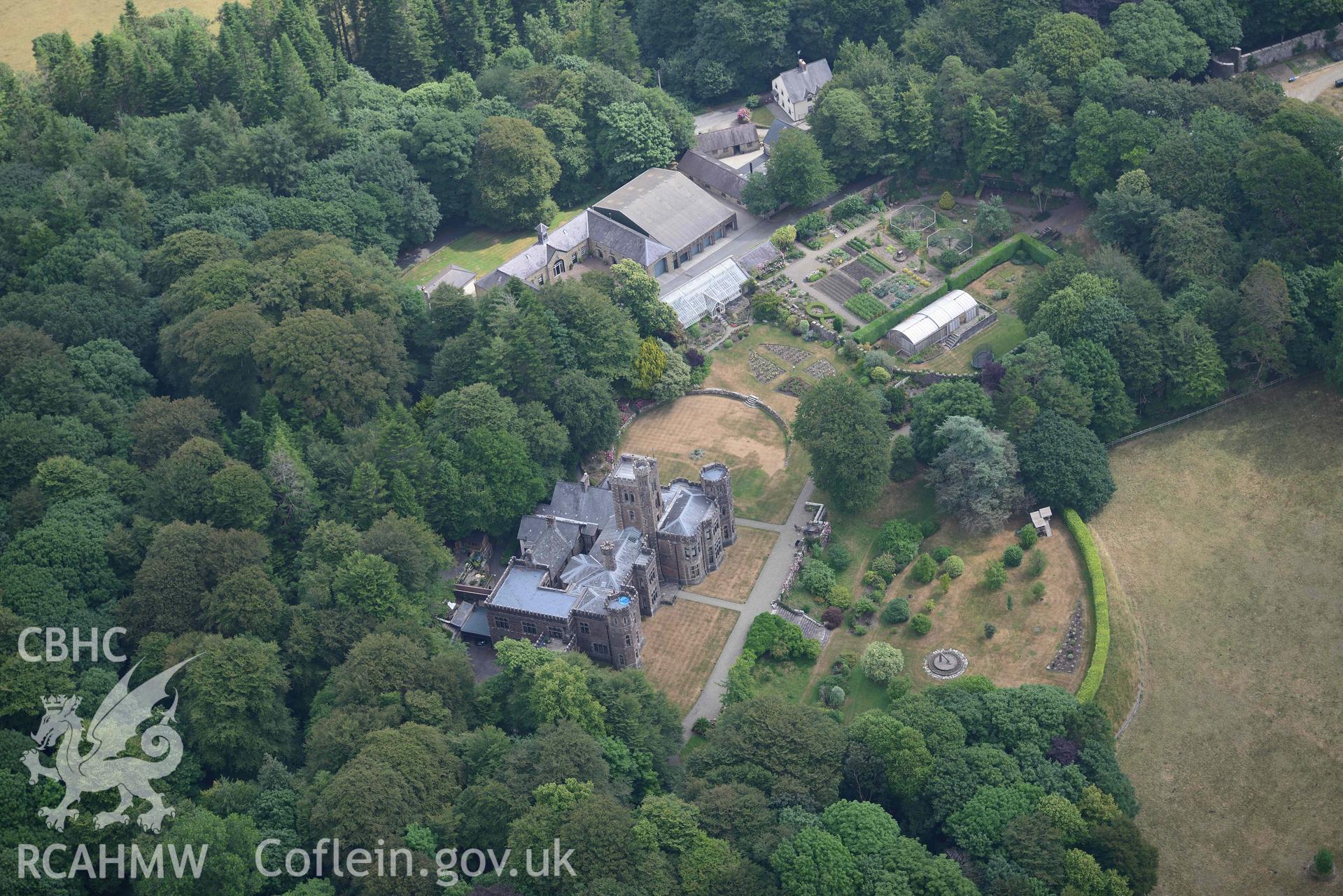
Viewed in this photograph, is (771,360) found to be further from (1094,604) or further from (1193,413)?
(1094,604)

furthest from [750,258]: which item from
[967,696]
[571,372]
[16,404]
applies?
[16,404]

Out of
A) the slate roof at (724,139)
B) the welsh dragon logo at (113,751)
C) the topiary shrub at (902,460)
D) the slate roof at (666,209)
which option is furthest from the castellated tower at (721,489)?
the slate roof at (724,139)

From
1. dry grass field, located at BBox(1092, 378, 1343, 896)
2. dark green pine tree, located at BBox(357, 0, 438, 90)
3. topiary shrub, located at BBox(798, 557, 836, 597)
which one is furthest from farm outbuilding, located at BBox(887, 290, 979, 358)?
dark green pine tree, located at BBox(357, 0, 438, 90)

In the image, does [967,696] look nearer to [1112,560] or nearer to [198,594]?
[1112,560]

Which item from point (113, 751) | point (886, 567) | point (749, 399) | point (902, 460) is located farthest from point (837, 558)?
point (113, 751)

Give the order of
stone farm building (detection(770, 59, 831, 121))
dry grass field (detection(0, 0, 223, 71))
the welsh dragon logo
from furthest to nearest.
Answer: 1. dry grass field (detection(0, 0, 223, 71))
2. stone farm building (detection(770, 59, 831, 121))
3. the welsh dragon logo

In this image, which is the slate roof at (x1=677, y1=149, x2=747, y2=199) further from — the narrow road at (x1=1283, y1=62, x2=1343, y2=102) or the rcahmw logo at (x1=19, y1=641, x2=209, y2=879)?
the rcahmw logo at (x1=19, y1=641, x2=209, y2=879)
